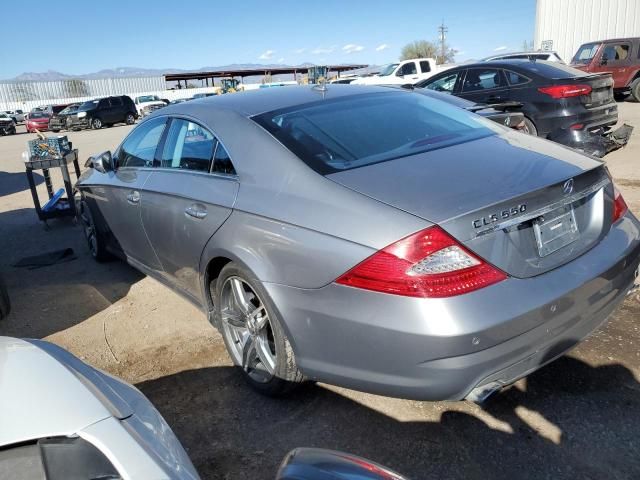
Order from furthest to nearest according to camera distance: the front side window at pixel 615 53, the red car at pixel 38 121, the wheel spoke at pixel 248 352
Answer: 1. the red car at pixel 38 121
2. the front side window at pixel 615 53
3. the wheel spoke at pixel 248 352

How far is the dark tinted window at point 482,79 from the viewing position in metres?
8.76

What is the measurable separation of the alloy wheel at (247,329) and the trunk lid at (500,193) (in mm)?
893

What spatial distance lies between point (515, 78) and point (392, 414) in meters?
7.23

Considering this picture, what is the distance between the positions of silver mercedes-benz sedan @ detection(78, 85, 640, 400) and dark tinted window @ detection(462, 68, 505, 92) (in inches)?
236

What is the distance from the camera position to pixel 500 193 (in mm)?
2152

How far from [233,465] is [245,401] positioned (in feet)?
1.65

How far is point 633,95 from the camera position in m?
17.6

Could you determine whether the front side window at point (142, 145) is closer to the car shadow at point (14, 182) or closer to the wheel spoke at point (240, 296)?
the wheel spoke at point (240, 296)

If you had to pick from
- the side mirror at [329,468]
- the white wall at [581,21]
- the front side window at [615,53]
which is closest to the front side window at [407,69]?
the front side window at [615,53]

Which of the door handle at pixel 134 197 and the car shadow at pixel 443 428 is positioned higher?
the door handle at pixel 134 197

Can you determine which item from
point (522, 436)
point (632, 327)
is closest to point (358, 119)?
point (522, 436)

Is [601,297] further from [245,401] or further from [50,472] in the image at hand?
[50,472]

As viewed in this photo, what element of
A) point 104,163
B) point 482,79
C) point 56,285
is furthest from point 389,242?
point 482,79

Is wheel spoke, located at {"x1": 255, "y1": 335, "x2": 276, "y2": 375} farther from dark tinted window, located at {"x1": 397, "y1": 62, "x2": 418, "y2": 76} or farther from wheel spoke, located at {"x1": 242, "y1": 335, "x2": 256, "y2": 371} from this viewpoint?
dark tinted window, located at {"x1": 397, "y1": 62, "x2": 418, "y2": 76}
